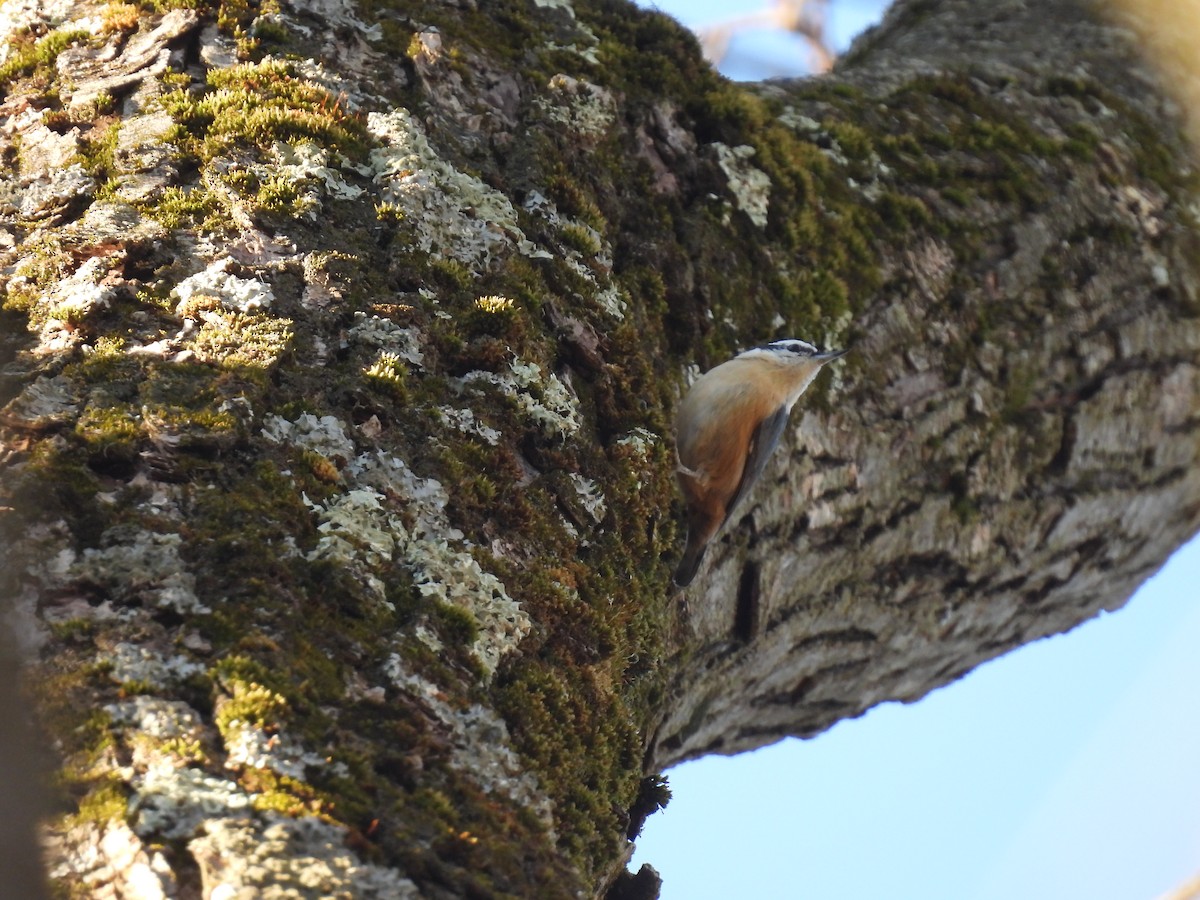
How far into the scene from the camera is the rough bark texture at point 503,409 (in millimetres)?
1759

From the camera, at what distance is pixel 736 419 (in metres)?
3.56

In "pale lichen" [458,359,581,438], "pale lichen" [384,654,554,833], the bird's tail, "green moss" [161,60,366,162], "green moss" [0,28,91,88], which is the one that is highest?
"green moss" [0,28,91,88]

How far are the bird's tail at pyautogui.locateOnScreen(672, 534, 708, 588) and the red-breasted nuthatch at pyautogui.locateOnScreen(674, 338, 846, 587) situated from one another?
0.08m

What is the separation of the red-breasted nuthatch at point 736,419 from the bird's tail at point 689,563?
0.08 m

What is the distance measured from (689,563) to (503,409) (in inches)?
29.4

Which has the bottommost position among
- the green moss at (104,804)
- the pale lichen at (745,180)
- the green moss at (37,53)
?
the green moss at (104,804)

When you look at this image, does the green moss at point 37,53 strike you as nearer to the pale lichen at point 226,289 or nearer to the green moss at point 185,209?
the green moss at point 185,209

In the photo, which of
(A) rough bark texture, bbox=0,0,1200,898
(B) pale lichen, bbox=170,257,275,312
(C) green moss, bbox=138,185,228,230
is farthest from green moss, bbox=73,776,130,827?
(C) green moss, bbox=138,185,228,230

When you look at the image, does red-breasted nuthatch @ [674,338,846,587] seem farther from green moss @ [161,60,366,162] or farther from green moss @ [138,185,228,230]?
green moss @ [138,185,228,230]

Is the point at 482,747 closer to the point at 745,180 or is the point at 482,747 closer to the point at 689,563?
the point at 689,563

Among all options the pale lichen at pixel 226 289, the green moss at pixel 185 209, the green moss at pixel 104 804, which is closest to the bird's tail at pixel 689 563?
the pale lichen at pixel 226 289

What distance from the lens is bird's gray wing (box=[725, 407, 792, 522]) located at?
10.6ft

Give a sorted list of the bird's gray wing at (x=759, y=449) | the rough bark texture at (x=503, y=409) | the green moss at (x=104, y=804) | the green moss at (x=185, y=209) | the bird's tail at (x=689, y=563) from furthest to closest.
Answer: the bird's gray wing at (x=759, y=449) → the bird's tail at (x=689, y=563) → the green moss at (x=185, y=209) → the rough bark texture at (x=503, y=409) → the green moss at (x=104, y=804)

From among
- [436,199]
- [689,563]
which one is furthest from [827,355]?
[436,199]
